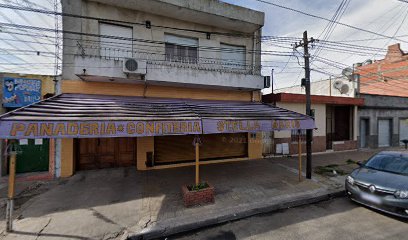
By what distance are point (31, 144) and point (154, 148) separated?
4.91 metres

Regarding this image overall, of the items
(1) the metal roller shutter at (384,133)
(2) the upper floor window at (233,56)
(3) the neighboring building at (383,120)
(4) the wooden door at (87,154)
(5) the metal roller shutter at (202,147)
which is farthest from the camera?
(1) the metal roller shutter at (384,133)

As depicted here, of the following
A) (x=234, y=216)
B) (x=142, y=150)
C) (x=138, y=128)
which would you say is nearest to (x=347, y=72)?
(x=234, y=216)

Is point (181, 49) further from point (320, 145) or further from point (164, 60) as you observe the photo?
point (320, 145)

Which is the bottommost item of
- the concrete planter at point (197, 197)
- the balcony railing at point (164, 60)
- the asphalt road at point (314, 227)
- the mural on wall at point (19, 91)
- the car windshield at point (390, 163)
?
the asphalt road at point (314, 227)

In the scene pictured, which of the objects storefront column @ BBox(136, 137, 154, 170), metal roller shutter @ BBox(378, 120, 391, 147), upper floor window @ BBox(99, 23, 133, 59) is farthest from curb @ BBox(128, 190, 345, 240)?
metal roller shutter @ BBox(378, 120, 391, 147)

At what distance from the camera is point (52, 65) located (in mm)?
8039

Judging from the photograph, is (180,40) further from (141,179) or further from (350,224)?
(350,224)

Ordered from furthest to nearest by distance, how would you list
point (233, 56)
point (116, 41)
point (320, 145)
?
point (320, 145) < point (233, 56) < point (116, 41)

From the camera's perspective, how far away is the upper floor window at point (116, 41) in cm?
820

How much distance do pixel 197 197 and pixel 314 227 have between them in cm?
289

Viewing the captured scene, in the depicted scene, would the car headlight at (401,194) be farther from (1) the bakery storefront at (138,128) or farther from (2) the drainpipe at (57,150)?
(2) the drainpipe at (57,150)

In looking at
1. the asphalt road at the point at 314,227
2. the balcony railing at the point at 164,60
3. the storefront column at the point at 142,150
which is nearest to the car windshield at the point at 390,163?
the asphalt road at the point at 314,227

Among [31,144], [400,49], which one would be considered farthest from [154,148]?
[400,49]

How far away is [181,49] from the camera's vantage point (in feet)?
31.3
